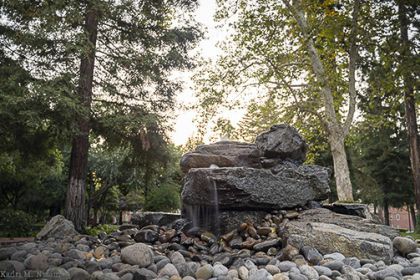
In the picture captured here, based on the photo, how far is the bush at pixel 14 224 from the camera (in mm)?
10344

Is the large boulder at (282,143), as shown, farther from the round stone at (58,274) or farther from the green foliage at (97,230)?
the round stone at (58,274)

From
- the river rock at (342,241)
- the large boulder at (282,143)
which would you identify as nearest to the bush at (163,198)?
the large boulder at (282,143)

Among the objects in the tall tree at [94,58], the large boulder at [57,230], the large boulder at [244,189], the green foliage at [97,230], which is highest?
the tall tree at [94,58]

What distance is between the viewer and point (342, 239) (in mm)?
4992

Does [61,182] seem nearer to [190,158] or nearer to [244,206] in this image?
[190,158]

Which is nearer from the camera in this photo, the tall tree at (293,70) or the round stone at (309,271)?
the round stone at (309,271)

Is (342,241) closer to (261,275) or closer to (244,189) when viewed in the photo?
(261,275)

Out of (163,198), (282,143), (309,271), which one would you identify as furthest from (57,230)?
(163,198)

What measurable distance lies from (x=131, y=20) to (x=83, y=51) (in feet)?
8.46

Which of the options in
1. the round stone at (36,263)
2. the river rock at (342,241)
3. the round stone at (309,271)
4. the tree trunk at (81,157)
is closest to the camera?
the round stone at (309,271)

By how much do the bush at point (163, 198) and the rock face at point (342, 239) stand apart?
1845cm

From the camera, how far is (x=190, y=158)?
756cm

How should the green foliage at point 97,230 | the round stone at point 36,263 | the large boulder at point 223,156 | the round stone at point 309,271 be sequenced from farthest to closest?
1. the green foliage at point 97,230
2. the large boulder at point 223,156
3. the round stone at point 36,263
4. the round stone at point 309,271

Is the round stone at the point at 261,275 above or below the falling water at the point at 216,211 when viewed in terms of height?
below
